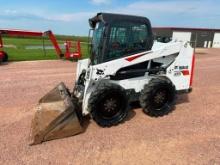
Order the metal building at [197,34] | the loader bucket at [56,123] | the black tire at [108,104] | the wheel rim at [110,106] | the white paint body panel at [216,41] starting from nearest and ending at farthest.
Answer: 1. the loader bucket at [56,123]
2. the black tire at [108,104]
3. the wheel rim at [110,106]
4. the metal building at [197,34]
5. the white paint body panel at [216,41]

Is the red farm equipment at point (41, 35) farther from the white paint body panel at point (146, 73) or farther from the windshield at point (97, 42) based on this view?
the windshield at point (97, 42)

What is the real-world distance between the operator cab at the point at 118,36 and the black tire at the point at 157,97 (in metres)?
0.83

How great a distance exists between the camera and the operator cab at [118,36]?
4898mm

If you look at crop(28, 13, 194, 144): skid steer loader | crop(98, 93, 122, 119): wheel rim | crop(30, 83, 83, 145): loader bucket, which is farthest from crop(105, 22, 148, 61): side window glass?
crop(30, 83, 83, 145): loader bucket

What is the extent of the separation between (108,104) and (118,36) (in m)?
1.44

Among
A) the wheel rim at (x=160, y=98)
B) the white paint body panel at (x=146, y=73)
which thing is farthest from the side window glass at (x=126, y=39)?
the wheel rim at (x=160, y=98)

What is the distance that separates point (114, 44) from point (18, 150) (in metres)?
2.72

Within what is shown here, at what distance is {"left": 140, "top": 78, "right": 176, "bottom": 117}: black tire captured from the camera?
5203 millimetres

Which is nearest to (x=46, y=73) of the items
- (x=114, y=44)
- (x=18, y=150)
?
(x=114, y=44)

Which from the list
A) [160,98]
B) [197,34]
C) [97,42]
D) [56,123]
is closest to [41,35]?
[97,42]

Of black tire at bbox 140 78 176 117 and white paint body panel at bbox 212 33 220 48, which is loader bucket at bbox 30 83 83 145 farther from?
white paint body panel at bbox 212 33 220 48

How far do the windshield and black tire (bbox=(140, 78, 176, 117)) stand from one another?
128 cm

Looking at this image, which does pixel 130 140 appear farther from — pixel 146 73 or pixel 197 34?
pixel 197 34

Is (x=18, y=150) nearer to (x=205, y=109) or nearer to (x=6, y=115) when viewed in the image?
(x=6, y=115)
